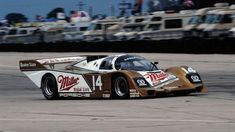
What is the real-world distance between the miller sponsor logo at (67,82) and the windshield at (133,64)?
1.25m

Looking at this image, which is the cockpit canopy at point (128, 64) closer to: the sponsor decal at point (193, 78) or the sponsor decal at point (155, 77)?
the sponsor decal at point (155, 77)

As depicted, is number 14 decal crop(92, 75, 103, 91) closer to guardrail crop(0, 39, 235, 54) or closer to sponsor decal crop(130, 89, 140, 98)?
sponsor decal crop(130, 89, 140, 98)

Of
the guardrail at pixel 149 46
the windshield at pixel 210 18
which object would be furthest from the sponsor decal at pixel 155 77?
the windshield at pixel 210 18

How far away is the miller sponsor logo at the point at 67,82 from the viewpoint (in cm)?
1719

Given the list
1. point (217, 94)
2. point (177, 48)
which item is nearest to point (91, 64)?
point (217, 94)

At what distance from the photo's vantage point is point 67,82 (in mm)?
17422

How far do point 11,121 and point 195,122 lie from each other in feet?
10.9

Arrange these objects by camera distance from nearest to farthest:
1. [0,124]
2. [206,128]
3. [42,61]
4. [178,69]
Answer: [206,128] → [0,124] → [178,69] → [42,61]

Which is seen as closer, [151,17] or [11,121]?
[11,121]

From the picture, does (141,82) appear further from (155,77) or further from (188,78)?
(188,78)

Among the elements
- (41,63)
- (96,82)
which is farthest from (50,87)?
(96,82)

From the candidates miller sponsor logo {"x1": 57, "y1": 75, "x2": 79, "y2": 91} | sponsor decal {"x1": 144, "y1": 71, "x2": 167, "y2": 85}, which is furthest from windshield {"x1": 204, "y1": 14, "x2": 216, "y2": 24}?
sponsor decal {"x1": 144, "y1": 71, "x2": 167, "y2": 85}

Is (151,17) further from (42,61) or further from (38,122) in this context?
(38,122)

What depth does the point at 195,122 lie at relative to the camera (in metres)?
10.4
